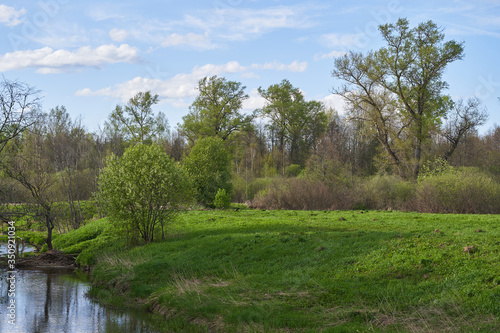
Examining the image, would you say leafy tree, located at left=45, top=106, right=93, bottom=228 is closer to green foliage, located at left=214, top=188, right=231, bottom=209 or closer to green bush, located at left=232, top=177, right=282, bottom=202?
green foliage, located at left=214, top=188, right=231, bottom=209

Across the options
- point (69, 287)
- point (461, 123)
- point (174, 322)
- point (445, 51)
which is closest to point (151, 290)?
point (174, 322)

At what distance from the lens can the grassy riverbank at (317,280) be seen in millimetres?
10789

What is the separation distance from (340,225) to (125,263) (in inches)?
433

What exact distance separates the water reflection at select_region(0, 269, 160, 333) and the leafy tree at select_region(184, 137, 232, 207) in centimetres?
2085

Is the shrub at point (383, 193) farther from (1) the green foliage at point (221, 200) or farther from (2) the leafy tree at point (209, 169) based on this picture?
(2) the leafy tree at point (209, 169)

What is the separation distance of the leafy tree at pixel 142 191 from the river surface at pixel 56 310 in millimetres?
3780

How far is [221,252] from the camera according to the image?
758 inches

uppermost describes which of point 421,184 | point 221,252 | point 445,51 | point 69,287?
point 445,51

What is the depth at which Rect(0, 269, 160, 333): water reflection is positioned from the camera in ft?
46.8

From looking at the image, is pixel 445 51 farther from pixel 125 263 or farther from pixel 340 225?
pixel 125 263

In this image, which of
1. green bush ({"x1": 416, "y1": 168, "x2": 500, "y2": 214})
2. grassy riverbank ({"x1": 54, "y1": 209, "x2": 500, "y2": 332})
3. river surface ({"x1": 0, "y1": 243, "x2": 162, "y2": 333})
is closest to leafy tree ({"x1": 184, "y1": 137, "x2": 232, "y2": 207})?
green bush ({"x1": 416, "y1": 168, "x2": 500, "y2": 214})

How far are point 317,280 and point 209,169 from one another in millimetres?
29590

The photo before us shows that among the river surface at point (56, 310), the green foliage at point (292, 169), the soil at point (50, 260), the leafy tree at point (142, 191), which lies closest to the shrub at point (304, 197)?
the leafy tree at point (142, 191)

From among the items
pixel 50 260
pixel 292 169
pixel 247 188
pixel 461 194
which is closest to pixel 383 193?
pixel 461 194
